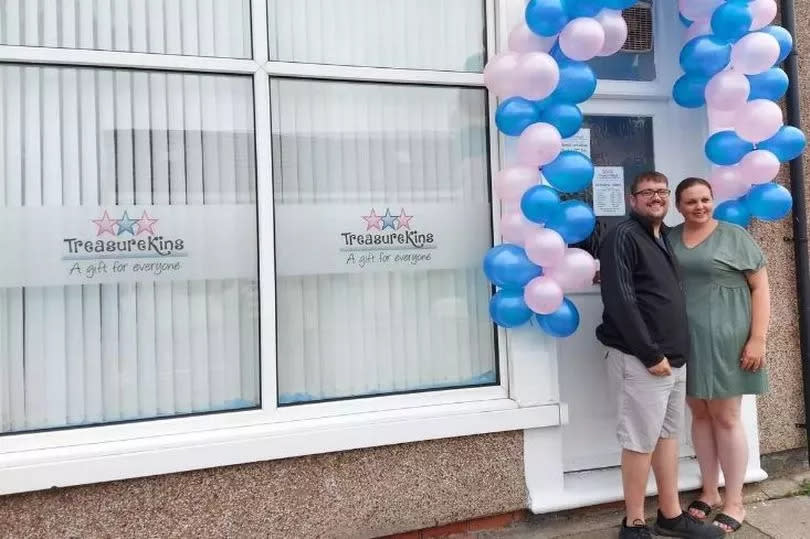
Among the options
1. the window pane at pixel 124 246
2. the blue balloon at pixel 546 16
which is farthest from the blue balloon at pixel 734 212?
the window pane at pixel 124 246

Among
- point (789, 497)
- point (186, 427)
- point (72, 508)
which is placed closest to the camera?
point (72, 508)

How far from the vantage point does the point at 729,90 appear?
302 cm

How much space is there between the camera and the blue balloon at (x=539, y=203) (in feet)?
8.90

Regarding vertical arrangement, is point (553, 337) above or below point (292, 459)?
above

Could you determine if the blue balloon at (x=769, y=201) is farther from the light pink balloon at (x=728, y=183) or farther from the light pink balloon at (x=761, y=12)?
the light pink balloon at (x=761, y=12)

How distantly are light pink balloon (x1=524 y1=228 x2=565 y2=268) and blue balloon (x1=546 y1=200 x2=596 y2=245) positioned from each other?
50mm

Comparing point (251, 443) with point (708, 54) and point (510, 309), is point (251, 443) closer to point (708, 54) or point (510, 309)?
point (510, 309)

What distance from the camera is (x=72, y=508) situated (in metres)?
2.58

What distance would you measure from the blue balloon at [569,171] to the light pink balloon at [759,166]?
90 cm

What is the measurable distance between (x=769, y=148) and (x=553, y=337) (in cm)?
142

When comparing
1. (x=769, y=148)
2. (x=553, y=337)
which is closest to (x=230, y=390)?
(x=553, y=337)

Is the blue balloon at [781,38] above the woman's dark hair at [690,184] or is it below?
above

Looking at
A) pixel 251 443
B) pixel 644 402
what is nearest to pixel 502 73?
pixel 644 402

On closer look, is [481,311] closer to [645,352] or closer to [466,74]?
[645,352]
